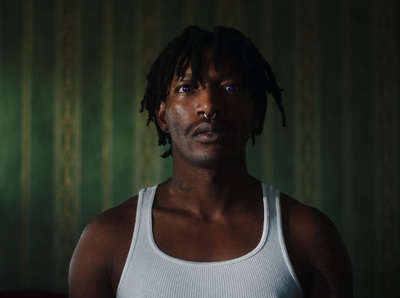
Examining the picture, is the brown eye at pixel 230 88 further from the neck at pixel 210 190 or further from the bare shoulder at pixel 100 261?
the bare shoulder at pixel 100 261

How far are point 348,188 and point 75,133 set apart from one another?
1.49 meters

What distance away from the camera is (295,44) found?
2.70m

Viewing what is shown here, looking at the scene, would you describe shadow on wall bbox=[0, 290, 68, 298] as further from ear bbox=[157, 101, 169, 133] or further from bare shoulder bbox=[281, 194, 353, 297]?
bare shoulder bbox=[281, 194, 353, 297]

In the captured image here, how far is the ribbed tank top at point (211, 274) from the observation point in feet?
3.00

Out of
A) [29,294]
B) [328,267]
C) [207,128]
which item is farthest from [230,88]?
[29,294]

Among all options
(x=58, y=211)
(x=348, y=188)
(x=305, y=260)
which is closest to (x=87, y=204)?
(x=58, y=211)

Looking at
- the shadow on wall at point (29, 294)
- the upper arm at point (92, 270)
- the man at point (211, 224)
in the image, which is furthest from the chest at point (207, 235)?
the shadow on wall at point (29, 294)

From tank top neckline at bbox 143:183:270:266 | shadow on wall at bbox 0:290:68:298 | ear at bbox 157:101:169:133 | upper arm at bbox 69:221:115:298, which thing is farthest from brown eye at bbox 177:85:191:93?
shadow on wall at bbox 0:290:68:298

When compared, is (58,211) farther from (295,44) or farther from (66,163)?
(295,44)

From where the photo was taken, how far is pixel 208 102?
1006 mm

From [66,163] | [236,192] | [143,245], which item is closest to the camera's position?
[143,245]

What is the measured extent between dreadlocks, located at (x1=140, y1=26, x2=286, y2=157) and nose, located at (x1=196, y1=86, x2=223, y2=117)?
0.03 metres

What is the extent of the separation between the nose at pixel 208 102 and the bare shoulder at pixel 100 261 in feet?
0.94

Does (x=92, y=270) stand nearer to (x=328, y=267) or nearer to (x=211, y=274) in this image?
(x=211, y=274)
